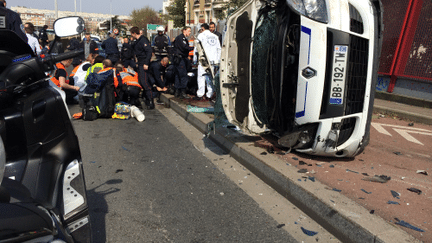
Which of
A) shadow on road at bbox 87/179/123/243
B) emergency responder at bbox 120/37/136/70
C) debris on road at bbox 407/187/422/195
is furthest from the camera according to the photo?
emergency responder at bbox 120/37/136/70

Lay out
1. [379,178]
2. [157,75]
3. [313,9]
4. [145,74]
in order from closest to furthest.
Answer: [379,178]
[313,9]
[145,74]
[157,75]

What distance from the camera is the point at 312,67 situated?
3805 mm

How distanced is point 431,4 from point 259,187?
6620mm

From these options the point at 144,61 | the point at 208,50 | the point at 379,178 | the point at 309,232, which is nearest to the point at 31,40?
the point at 144,61

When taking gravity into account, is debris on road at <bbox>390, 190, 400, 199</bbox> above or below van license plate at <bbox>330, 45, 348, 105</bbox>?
below

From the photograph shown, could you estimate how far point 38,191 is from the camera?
2020mm

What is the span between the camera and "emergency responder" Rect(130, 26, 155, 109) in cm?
913

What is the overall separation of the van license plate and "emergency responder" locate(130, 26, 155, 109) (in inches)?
242

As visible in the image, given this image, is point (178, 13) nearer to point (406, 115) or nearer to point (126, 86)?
point (126, 86)

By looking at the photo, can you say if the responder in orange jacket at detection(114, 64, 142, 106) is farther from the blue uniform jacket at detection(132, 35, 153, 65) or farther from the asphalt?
the asphalt

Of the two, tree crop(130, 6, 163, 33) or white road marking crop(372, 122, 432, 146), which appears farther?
tree crop(130, 6, 163, 33)

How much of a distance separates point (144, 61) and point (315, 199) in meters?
7.66

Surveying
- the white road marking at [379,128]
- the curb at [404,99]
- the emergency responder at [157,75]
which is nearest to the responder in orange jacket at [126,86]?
the emergency responder at [157,75]

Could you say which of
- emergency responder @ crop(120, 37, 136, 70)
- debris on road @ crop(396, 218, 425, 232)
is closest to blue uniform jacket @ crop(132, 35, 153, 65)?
emergency responder @ crop(120, 37, 136, 70)
